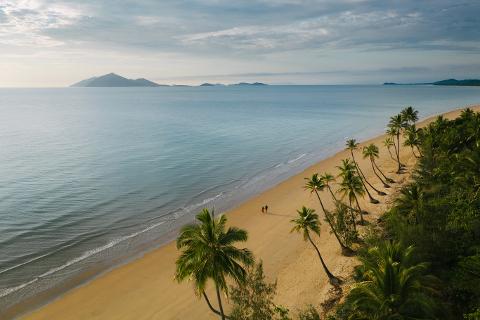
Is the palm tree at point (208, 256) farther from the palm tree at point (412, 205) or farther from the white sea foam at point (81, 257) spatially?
the white sea foam at point (81, 257)

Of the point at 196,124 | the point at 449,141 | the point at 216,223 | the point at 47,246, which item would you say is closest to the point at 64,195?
the point at 47,246

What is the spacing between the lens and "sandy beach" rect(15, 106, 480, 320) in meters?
35.2

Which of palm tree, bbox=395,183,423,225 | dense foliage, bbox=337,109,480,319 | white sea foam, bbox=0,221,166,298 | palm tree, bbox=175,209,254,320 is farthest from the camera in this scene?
white sea foam, bbox=0,221,166,298

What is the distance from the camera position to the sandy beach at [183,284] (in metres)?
35.2

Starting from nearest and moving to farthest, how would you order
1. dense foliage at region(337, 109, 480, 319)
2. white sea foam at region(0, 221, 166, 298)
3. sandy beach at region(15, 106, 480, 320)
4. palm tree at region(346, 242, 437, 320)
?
palm tree at region(346, 242, 437, 320) → dense foliage at region(337, 109, 480, 319) → sandy beach at region(15, 106, 480, 320) → white sea foam at region(0, 221, 166, 298)

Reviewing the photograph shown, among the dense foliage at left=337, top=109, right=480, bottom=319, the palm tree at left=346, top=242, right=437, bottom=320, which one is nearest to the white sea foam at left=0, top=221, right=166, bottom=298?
the dense foliage at left=337, top=109, right=480, bottom=319

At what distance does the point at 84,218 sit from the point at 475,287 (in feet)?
164

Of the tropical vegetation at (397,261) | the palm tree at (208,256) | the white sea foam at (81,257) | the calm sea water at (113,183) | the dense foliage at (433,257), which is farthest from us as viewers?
the calm sea water at (113,183)

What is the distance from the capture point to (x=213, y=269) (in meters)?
24.1

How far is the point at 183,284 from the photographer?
39.4 metres

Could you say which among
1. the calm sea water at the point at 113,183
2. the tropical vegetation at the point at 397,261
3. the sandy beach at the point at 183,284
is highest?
the tropical vegetation at the point at 397,261

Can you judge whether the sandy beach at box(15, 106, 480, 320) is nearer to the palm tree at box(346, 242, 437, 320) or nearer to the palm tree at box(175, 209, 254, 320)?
the palm tree at box(175, 209, 254, 320)

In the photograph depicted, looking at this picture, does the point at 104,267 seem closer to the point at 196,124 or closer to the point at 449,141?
the point at 449,141

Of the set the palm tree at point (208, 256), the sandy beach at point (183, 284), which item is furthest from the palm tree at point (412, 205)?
the palm tree at point (208, 256)
